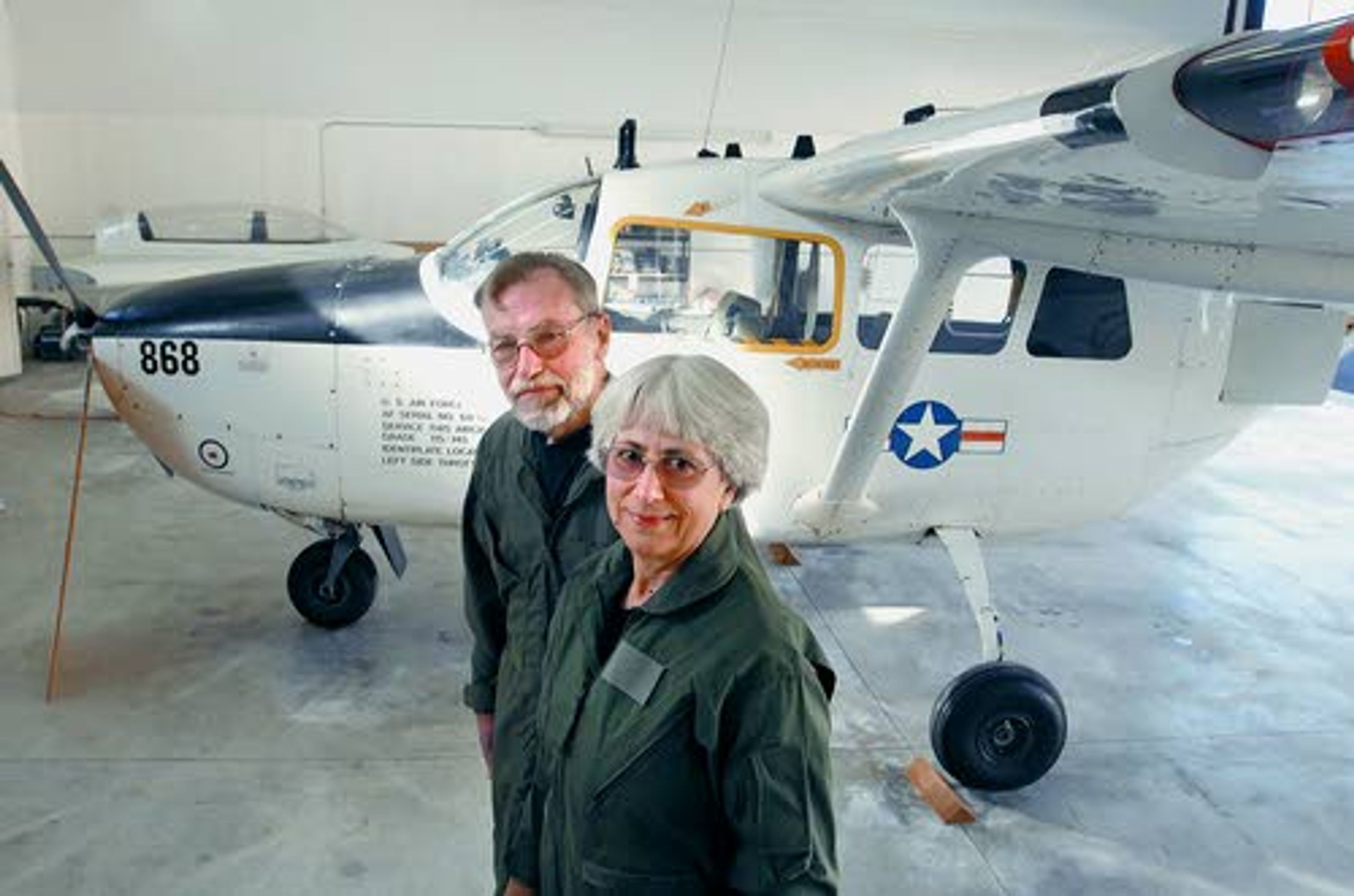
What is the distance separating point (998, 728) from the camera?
397cm

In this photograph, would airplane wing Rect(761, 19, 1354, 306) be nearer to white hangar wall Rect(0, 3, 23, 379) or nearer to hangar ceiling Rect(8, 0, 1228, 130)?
hangar ceiling Rect(8, 0, 1228, 130)

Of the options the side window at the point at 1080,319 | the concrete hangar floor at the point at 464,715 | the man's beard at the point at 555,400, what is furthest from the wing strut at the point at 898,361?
the man's beard at the point at 555,400

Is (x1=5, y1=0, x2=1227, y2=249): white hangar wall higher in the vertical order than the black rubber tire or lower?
higher

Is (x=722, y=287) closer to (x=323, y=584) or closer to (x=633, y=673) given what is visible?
(x=323, y=584)

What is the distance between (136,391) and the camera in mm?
4449

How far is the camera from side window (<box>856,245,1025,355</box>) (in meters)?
4.22

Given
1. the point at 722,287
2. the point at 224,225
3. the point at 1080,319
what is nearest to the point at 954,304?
the point at 1080,319

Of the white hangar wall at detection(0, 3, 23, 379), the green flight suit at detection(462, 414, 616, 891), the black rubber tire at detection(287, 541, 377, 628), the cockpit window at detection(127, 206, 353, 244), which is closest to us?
the green flight suit at detection(462, 414, 616, 891)

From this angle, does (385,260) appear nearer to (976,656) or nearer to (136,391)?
(136,391)

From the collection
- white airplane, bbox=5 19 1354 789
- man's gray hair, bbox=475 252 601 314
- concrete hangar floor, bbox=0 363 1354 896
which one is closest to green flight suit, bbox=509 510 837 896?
man's gray hair, bbox=475 252 601 314

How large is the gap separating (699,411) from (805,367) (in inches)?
107

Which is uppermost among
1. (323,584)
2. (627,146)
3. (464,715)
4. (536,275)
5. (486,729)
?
(627,146)

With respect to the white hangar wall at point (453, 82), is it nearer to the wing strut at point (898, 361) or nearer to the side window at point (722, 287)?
the side window at point (722, 287)

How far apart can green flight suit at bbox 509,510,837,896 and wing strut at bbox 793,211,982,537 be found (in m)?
2.25
